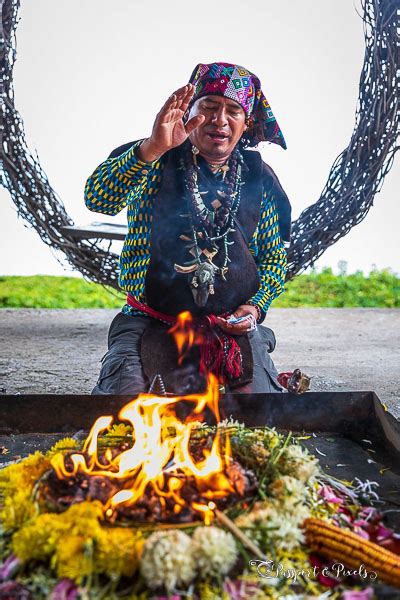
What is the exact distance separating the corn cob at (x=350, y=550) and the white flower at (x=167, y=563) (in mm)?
284

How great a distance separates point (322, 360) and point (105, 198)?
2.22 m

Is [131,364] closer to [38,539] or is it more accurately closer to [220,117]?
[220,117]

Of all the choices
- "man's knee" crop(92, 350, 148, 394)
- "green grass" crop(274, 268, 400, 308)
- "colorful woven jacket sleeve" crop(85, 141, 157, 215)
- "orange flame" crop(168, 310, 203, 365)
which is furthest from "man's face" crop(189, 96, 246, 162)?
"green grass" crop(274, 268, 400, 308)

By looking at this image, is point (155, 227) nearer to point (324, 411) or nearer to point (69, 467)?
point (324, 411)

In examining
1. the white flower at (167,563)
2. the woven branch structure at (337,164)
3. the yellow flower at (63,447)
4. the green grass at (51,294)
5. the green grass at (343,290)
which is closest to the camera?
the white flower at (167,563)

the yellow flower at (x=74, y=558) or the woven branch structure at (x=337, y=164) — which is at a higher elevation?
the woven branch structure at (x=337, y=164)

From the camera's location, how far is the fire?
1.27 meters

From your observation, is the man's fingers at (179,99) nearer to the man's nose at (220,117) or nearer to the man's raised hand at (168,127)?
the man's raised hand at (168,127)

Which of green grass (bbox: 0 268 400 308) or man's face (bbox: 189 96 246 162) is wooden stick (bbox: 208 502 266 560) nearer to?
man's face (bbox: 189 96 246 162)

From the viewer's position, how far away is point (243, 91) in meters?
2.39

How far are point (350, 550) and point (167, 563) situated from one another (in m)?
0.37

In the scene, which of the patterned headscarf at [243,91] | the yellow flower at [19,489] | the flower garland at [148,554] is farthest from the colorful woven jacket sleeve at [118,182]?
the flower garland at [148,554]

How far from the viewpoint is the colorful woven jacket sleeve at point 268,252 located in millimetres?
2551

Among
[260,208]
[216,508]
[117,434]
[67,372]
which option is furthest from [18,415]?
[67,372]
